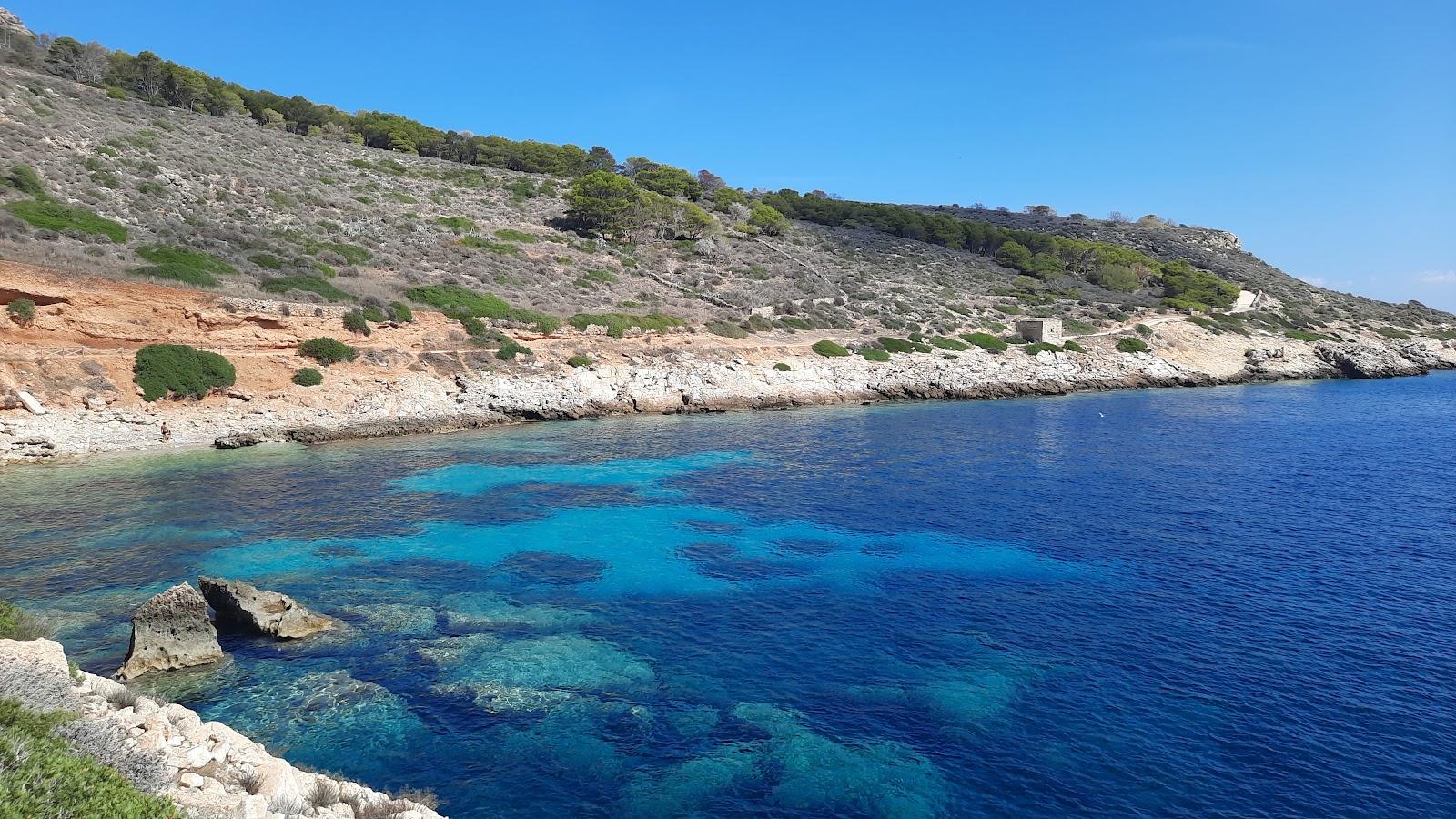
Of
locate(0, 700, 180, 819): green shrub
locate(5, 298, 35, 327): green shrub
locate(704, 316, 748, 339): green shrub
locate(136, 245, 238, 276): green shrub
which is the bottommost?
locate(0, 700, 180, 819): green shrub

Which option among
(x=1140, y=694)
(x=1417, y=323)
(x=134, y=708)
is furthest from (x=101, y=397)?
(x=1417, y=323)

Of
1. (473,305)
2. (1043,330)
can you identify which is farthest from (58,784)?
(1043,330)

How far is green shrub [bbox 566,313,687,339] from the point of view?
48.6 m

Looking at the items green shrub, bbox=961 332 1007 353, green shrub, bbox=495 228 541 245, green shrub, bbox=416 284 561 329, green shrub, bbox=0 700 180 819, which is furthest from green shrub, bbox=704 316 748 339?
green shrub, bbox=0 700 180 819

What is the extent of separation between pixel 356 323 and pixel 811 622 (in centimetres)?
3159

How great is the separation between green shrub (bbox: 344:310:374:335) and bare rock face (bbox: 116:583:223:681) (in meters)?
27.8

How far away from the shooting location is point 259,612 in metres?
14.1

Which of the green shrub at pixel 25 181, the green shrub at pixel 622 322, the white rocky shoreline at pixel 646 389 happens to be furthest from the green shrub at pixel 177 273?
the green shrub at pixel 622 322

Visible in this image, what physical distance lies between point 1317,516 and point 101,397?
4112 centimetres

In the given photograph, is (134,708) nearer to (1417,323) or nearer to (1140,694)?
(1140,694)

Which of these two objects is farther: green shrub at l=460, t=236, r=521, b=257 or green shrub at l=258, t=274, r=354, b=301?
green shrub at l=460, t=236, r=521, b=257

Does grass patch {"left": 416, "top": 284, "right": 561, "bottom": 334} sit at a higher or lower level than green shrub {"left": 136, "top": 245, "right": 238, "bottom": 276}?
lower

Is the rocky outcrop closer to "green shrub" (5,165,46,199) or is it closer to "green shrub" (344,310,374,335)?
"green shrub" (344,310,374,335)

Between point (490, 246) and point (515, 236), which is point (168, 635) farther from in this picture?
point (515, 236)
